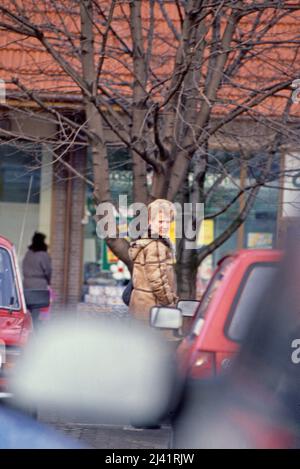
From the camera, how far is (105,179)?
9.11 metres

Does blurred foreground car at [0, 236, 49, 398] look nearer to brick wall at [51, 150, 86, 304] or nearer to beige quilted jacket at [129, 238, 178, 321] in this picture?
beige quilted jacket at [129, 238, 178, 321]

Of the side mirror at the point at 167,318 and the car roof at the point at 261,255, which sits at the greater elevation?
the car roof at the point at 261,255

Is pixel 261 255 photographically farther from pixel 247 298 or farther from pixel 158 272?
pixel 158 272

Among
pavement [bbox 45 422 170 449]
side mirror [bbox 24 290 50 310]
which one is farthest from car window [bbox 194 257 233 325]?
side mirror [bbox 24 290 50 310]

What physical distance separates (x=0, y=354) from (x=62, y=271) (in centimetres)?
798

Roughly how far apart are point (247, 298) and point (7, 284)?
3.51 meters

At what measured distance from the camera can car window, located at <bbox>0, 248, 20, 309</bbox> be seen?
7133 millimetres

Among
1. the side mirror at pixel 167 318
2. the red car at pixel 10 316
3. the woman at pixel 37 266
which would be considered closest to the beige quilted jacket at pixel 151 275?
the red car at pixel 10 316

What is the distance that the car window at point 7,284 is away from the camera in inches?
281

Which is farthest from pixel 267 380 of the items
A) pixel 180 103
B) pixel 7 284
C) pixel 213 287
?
pixel 180 103

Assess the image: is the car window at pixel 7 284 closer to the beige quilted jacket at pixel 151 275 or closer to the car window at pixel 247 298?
the beige quilted jacket at pixel 151 275

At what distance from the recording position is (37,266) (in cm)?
1290

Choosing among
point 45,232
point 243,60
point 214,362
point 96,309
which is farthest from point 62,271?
point 214,362

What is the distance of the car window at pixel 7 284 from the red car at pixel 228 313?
9.71 ft
